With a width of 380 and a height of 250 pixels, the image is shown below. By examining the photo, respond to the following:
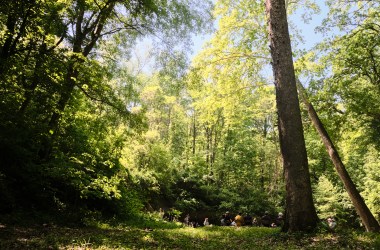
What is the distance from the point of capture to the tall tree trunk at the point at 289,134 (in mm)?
→ 6297

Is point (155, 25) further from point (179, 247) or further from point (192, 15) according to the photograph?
point (179, 247)

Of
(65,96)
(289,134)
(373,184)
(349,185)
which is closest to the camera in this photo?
(289,134)

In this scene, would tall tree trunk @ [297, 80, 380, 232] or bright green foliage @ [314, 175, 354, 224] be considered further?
bright green foliage @ [314, 175, 354, 224]

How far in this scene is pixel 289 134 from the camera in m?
6.68

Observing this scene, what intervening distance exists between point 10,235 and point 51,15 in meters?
5.24

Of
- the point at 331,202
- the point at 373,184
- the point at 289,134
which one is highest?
the point at 373,184

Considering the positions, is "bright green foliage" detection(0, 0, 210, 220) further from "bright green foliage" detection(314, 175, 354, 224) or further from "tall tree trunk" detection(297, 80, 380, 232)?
"bright green foliage" detection(314, 175, 354, 224)

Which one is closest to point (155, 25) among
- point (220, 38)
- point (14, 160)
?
point (220, 38)

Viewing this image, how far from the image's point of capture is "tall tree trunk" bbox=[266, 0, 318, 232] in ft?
20.7

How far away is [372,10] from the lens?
1088 cm

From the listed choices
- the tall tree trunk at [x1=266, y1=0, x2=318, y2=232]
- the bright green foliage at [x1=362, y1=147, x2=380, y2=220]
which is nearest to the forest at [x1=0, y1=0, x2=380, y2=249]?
the tall tree trunk at [x1=266, y1=0, x2=318, y2=232]

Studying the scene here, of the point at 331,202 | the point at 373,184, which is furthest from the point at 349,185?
the point at 331,202

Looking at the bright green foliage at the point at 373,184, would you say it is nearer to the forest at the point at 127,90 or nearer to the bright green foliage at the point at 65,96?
the forest at the point at 127,90

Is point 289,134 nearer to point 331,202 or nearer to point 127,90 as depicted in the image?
point 127,90
